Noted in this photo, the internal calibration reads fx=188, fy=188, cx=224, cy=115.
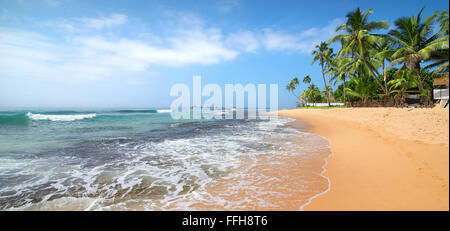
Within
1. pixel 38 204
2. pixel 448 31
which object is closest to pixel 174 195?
pixel 38 204

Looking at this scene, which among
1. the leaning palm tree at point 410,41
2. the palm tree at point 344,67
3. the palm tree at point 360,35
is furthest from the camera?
the palm tree at point 344,67

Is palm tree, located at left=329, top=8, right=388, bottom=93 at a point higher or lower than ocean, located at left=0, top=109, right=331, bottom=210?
higher

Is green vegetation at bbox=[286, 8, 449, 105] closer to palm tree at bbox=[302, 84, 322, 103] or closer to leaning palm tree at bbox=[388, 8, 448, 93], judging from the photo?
leaning palm tree at bbox=[388, 8, 448, 93]

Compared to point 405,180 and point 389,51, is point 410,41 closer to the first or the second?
point 389,51

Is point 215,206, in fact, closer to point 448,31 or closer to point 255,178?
point 255,178

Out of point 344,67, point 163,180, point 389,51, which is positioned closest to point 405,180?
point 163,180

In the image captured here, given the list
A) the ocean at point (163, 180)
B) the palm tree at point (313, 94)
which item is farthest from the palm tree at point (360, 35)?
the palm tree at point (313, 94)

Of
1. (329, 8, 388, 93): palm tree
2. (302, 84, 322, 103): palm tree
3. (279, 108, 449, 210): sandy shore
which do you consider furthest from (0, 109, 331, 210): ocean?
(302, 84, 322, 103): palm tree

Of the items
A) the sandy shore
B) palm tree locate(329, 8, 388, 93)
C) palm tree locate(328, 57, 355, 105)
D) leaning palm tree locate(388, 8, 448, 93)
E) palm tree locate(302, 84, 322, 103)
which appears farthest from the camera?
palm tree locate(302, 84, 322, 103)

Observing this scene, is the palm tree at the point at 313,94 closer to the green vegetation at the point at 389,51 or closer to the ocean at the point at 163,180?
the green vegetation at the point at 389,51

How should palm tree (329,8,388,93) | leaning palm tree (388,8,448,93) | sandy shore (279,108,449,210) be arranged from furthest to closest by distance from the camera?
palm tree (329,8,388,93) → leaning palm tree (388,8,448,93) → sandy shore (279,108,449,210)

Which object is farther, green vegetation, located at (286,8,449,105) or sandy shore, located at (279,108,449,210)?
green vegetation, located at (286,8,449,105)

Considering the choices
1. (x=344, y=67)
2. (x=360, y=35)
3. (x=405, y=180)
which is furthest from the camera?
(x=344, y=67)
